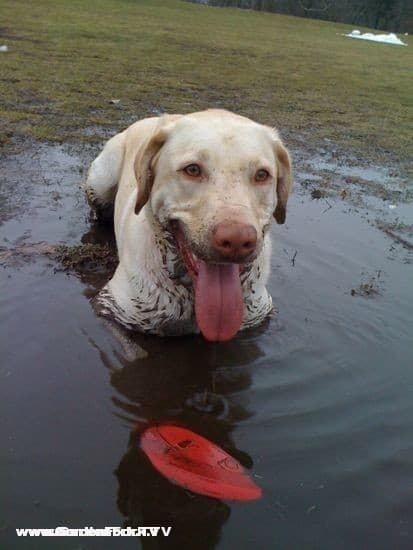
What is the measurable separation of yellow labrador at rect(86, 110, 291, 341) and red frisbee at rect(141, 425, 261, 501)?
2.01ft

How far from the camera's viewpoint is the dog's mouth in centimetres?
329

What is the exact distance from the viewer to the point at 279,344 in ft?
13.4

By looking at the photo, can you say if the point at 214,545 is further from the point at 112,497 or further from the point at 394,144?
the point at 394,144

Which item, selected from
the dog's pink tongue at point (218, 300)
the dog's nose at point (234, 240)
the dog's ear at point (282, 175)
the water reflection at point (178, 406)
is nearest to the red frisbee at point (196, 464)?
the water reflection at point (178, 406)

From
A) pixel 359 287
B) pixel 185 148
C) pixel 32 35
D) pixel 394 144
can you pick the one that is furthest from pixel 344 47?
pixel 185 148

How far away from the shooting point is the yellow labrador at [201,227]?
9.88 ft

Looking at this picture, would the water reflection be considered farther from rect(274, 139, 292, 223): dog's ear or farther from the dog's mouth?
rect(274, 139, 292, 223): dog's ear

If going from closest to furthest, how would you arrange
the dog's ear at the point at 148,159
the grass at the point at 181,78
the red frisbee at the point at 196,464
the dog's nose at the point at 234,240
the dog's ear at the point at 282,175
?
the red frisbee at the point at 196,464 < the dog's nose at the point at 234,240 < the dog's ear at the point at 148,159 < the dog's ear at the point at 282,175 < the grass at the point at 181,78

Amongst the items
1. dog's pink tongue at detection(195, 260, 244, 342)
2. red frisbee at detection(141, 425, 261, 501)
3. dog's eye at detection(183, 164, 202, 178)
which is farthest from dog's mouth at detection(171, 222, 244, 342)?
red frisbee at detection(141, 425, 261, 501)

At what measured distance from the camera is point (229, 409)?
3.34 meters

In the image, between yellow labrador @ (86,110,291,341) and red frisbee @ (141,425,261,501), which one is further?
yellow labrador @ (86,110,291,341)

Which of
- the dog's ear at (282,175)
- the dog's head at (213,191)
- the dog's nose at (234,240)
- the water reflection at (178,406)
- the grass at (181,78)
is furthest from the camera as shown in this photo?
the grass at (181,78)

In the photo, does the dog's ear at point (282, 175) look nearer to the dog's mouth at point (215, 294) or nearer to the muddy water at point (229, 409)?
the dog's mouth at point (215, 294)

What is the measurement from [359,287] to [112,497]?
10.2 ft
